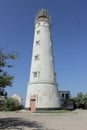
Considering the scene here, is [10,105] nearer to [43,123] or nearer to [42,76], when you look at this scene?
[42,76]

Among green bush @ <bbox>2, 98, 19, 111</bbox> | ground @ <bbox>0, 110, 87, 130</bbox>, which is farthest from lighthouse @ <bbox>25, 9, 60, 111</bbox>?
ground @ <bbox>0, 110, 87, 130</bbox>

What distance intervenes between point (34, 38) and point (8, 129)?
24886mm

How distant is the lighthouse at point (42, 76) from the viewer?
119ft

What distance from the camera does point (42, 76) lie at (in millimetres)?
36906

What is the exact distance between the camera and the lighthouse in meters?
36.3

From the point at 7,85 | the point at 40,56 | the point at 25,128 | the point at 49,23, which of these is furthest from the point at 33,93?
the point at 25,128

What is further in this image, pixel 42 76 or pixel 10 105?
pixel 10 105

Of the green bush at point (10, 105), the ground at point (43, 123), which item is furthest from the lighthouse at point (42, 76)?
the ground at point (43, 123)

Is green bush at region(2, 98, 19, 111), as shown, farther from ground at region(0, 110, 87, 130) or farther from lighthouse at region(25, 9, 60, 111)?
ground at region(0, 110, 87, 130)

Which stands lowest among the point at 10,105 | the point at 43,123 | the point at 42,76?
the point at 43,123

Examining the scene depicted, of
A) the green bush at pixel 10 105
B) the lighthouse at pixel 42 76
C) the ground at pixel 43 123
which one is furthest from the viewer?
the green bush at pixel 10 105

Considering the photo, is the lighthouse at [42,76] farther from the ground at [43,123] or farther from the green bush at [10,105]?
the ground at [43,123]

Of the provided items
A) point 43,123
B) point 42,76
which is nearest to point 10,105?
point 42,76

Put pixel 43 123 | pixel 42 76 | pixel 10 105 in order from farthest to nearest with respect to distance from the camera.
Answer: pixel 10 105 → pixel 42 76 → pixel 43 123
